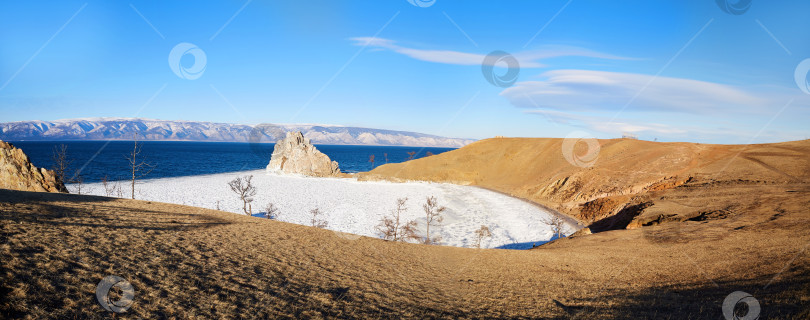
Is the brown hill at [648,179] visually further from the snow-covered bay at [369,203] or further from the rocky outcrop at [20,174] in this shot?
the rocky outcrop at [20,174]

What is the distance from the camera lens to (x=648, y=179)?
174ft

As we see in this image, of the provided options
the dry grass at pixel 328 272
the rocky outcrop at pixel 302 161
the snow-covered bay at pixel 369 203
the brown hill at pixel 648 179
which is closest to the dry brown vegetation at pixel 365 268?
the dry grass at pixel 328 272

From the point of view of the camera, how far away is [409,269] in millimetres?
16484

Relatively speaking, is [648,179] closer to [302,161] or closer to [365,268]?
[365,268]

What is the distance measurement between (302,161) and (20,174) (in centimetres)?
9671

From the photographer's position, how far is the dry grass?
8.73 m

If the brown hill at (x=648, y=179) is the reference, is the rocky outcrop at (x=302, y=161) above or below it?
above

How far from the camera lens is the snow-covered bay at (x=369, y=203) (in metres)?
49.2

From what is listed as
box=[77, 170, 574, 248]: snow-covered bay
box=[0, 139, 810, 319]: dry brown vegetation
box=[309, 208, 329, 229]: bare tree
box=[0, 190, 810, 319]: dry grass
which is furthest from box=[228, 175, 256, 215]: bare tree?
box=[0, 190, 810, 319]: dry grass

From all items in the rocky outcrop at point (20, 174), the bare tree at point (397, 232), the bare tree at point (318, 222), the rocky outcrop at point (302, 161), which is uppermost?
the rocky outcrop at point (302, 161)

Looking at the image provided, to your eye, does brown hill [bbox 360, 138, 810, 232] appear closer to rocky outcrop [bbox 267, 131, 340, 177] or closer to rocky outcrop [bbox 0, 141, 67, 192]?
rocky outcrop [bbox 267, 131, 340, 177]

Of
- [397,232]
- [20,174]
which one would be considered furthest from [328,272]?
[397,232]

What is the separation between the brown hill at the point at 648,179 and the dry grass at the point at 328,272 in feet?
33.0

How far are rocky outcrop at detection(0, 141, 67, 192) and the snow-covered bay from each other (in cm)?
2882
